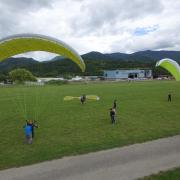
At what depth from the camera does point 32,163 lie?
36.4 feet

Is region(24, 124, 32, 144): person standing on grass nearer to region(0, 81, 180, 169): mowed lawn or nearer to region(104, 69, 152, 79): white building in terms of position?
region(0, 81, 180, 169): mowed lawn

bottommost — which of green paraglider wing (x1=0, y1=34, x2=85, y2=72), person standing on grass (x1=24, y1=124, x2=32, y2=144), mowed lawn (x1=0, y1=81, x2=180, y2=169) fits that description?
mowed lawn (x1=0, y1=81, x2=180, y2=169)

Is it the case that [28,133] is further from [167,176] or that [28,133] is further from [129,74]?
[129,74]

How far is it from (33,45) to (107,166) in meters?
5.94

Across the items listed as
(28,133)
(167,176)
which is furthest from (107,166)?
(28,133)

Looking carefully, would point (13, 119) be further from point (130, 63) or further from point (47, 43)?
point (130, 63)

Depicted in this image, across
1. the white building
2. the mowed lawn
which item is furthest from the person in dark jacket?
the white building

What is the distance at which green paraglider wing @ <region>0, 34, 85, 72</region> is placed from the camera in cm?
1180

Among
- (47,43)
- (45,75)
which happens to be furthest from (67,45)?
(45,75)

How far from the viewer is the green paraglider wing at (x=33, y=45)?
11805 mm

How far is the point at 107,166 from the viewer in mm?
10328

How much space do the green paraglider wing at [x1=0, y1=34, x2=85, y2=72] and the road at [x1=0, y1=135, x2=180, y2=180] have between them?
4.45m

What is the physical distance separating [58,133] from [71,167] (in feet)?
19.6

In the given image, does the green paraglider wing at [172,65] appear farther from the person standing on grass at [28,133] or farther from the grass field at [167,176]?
the grass field at [167,176]
